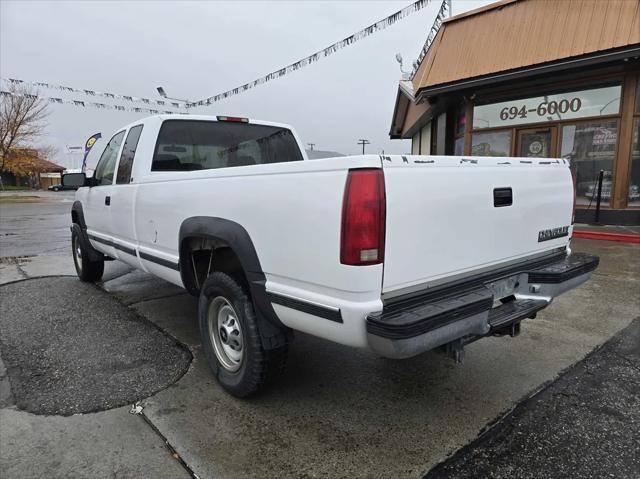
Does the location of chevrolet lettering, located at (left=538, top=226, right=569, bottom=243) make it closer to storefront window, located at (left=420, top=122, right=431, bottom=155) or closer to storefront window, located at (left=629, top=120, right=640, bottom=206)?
storefront window, located at (left=629, top=120, right=640, bottom=206)

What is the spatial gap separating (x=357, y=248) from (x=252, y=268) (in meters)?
0.81

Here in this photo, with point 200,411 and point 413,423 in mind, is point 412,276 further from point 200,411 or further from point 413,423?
point 200,411

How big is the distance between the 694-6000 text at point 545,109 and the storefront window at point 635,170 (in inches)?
53.0

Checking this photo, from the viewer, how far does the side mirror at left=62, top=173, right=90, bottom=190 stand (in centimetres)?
535


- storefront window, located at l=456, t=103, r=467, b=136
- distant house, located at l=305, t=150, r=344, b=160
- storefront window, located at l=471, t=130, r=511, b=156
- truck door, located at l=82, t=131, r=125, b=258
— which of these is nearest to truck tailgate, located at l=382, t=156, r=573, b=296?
distant house, located at l=305, t=150, r=344, b=160

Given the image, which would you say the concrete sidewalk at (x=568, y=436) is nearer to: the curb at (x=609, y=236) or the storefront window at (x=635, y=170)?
the curb at (x=609, y=236)

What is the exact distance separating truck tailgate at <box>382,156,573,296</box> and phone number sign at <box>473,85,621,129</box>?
9101 millimetres

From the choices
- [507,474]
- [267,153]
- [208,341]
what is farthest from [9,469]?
[267,153]

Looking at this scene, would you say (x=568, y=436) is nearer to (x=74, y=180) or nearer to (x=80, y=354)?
(x=80, y=354)

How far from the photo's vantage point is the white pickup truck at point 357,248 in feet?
7.07

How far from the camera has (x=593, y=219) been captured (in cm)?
1102

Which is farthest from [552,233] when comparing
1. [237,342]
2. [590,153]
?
[590,153]

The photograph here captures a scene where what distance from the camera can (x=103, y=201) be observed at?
16.2 feet

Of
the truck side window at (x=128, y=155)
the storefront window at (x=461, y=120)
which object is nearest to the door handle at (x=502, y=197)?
the truck side window at (x=128, y=155)
